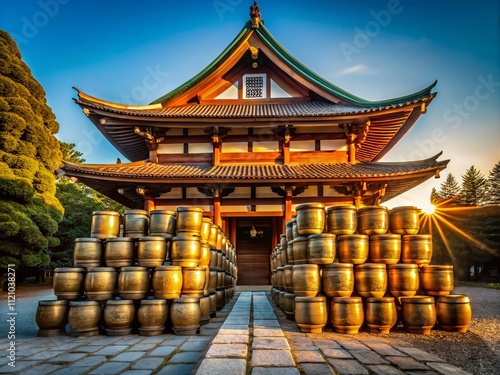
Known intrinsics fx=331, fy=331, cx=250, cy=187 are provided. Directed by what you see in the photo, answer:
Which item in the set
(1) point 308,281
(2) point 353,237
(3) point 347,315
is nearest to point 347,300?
(3) point 347,315

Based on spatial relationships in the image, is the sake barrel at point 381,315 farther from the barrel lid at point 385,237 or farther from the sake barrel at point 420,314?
the barrel lid at point 385,237

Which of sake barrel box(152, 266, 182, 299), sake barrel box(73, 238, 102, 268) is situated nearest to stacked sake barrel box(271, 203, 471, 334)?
sake barrel box(152, 266, 182, 299)

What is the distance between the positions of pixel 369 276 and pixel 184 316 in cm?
253

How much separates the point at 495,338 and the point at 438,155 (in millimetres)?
8212

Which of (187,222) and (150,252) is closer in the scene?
(150,252)

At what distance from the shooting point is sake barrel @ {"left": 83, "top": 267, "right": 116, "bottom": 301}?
4492mm

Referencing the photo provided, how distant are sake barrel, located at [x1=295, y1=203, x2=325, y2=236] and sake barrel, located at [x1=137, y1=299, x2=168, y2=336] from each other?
222 cm

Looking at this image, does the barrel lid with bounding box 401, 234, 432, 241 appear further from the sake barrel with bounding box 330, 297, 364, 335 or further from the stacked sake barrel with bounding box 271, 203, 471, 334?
the sake barrel with bounding box 330, 297, 364, 335

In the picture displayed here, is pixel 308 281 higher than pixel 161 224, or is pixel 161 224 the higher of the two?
pixel 161 224

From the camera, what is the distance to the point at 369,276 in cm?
450

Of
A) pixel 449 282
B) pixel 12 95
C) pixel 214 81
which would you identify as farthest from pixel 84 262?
pixel 12 95

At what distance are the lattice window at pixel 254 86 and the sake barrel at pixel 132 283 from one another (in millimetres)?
10674

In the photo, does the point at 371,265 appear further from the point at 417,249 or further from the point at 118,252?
the point at 118,252

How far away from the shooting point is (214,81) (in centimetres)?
1370
